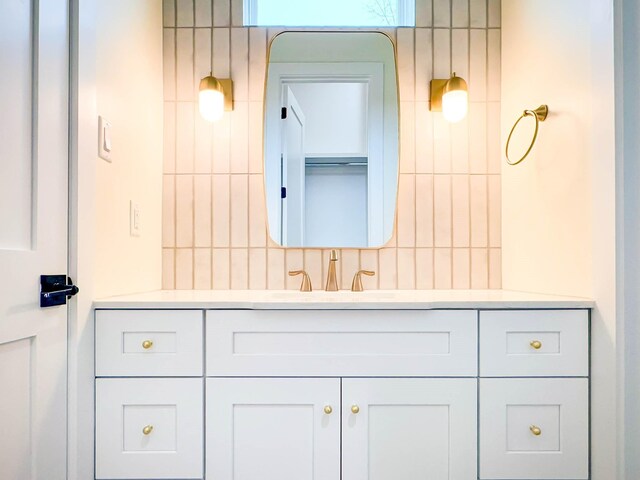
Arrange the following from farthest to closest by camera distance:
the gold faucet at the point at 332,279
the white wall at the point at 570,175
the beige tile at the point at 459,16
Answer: the beige tile at the point at 459,16 < the gold faucet at the point at 332,279 < the white wall at the point at 570,175

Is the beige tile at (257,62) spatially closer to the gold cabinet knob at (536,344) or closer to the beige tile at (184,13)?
the beige tile at (184,13)

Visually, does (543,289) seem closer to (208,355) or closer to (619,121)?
(619,121)

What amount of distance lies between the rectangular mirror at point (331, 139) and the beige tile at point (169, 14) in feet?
1.39

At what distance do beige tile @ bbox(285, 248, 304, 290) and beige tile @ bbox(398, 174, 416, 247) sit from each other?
404 millimetres

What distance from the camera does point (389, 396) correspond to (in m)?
1.34

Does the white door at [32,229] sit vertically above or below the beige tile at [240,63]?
below

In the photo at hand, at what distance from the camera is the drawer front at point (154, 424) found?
1.32m

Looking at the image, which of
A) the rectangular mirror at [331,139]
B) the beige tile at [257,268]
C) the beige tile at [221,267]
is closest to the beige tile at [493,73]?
the rectangular mirror at [331,139]

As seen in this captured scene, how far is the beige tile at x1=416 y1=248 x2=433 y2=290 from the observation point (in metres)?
1.86

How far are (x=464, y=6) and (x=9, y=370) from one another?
1962 millimetres

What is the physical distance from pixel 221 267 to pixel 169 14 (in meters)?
1.04

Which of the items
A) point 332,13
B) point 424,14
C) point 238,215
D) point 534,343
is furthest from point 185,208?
point 534,343

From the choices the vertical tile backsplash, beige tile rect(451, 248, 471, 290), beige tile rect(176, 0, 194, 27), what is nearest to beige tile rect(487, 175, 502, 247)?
the vertical tile backsplash

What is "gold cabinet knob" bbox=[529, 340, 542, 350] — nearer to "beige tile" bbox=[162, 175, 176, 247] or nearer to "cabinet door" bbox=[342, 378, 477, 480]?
"cabinet door" bbox=[342, 378, 477, 480]
